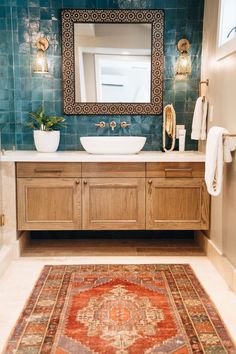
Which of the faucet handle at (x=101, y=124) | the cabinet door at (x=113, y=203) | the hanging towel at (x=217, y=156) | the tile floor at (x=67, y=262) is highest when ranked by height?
the faucet handle at (x=101, y=124)

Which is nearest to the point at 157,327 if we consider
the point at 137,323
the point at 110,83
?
the point at 137,323

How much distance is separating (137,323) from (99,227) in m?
1.24

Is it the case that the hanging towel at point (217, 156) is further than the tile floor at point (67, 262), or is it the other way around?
the hanging towel at point (217, 156)

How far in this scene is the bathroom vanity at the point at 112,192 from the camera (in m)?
3.29

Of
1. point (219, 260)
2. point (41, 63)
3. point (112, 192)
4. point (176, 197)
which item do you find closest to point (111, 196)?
point (112, 192)

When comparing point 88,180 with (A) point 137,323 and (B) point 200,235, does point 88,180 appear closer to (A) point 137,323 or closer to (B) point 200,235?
(B) point 200,235

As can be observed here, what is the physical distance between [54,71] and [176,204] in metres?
1.70

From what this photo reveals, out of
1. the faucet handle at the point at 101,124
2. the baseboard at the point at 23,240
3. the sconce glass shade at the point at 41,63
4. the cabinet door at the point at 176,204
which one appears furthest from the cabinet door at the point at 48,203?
the sconce glass shade at the point at 41,63

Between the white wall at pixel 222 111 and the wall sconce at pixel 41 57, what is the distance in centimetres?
146

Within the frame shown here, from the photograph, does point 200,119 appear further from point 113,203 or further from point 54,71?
point 54,71

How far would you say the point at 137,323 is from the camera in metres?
2.22

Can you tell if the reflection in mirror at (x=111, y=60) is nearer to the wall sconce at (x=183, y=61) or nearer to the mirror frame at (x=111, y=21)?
the mirror frame at (x=111, y=21)

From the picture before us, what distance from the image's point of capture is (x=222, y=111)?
9.75 ft

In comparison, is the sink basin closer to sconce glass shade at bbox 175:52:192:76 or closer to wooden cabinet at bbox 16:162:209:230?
wooden cabinet at bbox 16:162:209:230
